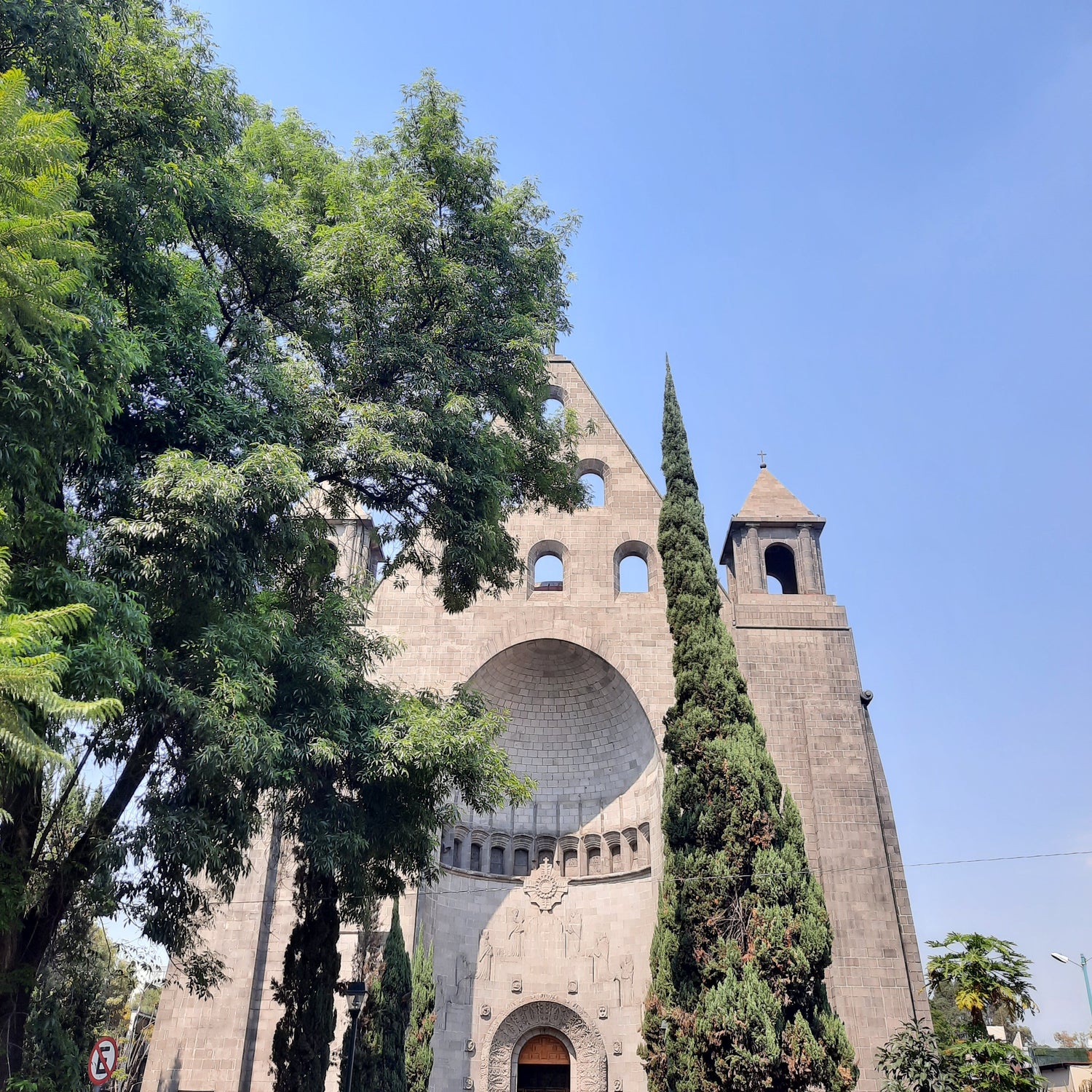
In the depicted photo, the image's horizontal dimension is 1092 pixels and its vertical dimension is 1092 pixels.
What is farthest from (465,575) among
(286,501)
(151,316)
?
(151,316)

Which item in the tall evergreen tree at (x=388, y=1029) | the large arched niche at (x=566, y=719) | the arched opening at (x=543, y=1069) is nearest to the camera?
the tall evergreen tree at (x=388, y=1029)

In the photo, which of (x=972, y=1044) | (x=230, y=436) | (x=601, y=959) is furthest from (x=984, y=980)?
(x=230, y=436)

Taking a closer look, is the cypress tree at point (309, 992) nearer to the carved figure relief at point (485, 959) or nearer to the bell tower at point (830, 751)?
the carved figure relief at point (485, 959)

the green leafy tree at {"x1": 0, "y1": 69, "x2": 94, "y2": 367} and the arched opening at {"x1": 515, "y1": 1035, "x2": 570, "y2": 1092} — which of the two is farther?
the arched opening at {"x1": 515, "y1": 1035, "x2": 570, "y2": 1092}

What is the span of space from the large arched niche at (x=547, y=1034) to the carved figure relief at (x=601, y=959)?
0.81 m

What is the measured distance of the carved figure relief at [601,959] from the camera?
19969mm

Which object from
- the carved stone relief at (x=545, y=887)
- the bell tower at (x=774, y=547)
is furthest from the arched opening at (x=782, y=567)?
the carved stone relief at (x=545, y=887)

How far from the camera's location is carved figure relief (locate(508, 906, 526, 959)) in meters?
20.5

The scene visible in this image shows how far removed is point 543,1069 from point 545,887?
3817 mm

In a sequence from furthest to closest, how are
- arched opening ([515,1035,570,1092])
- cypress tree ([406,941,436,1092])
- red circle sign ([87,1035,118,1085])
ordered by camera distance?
arched opening ([515,1035,570,1092]) → cypress tree ([406,941,436,1092]) → red circle sign ([87,1035,118,1085])

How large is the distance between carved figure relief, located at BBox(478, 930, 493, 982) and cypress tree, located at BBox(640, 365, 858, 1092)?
478 cm

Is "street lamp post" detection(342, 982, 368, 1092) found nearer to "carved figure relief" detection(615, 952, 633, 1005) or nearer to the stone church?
the stone church

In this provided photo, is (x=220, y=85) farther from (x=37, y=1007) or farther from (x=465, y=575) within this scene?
(x=37, y=1007)

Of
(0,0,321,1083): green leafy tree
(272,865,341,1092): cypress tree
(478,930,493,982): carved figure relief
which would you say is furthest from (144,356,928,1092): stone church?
(0,0,321,1083): green leafy tree
